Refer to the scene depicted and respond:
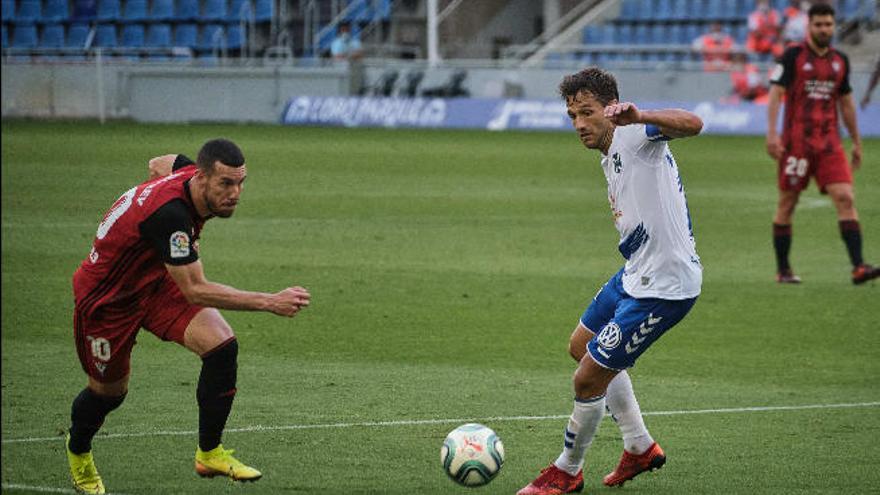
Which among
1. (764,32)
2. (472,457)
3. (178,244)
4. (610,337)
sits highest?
(178,244)

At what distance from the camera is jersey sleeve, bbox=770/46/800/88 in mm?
14258

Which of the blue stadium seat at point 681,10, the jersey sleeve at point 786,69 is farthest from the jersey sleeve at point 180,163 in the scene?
the blue stadium seat at point 681,10

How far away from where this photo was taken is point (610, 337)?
708cm

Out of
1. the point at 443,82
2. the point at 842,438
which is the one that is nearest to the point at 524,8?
the point at 443,82

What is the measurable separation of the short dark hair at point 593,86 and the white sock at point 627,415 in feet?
4.62

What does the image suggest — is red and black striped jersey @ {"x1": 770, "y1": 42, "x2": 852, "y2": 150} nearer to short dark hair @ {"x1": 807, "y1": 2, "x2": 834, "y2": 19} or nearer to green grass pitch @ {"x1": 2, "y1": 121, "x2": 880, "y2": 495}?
short dark hair @ {"x1": 807, "y1": 2, "x2": 834, "y2": 19}

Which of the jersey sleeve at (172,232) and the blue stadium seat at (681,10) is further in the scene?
the blue stadium seat at (681,10)

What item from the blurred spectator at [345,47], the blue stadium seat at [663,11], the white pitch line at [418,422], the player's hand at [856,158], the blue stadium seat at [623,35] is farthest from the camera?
the blue stadium seat at [623,35]

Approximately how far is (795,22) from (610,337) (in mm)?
31412

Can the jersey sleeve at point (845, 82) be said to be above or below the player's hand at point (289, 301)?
above

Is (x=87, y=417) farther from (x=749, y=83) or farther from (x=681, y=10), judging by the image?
(x=681, y=10)

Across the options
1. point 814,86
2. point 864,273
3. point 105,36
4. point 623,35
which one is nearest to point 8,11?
point 105,36

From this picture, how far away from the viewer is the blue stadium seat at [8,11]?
40.3 meters

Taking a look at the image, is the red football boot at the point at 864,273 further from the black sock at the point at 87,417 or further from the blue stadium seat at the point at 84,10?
the blue stadium seat at the point at 84,10
